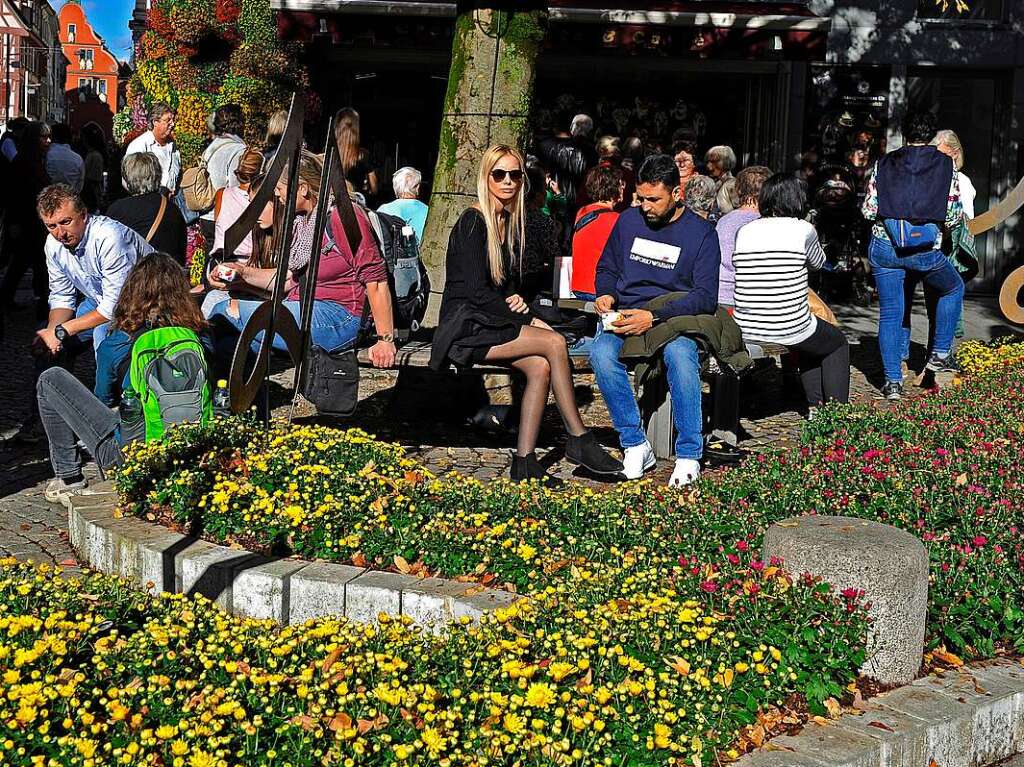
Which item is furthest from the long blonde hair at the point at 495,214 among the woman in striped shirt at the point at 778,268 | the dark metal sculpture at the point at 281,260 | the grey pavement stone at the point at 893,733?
the grey pavement stone at the point at 893,733

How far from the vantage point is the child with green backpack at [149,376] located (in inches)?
260

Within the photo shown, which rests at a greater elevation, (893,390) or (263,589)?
(893,390)

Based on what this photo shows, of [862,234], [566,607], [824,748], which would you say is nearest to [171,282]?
[566,607]

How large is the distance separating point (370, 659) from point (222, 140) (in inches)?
337

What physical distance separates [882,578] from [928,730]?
49cm

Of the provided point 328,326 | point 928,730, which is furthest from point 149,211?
point 928,730

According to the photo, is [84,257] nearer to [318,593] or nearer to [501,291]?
[501,291]

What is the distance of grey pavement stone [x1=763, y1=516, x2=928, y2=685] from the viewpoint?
4547mm

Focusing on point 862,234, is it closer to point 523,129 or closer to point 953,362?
point 953,362

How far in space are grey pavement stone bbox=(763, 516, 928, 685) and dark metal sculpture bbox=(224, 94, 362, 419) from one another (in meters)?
2.47

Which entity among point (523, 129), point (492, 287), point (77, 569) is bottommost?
point (77, 569)

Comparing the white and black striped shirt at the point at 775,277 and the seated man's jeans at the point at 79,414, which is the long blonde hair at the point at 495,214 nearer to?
the white and black striped shirt at the point at 775,277

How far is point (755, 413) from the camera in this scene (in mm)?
9695

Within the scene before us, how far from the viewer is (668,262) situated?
308 inches
